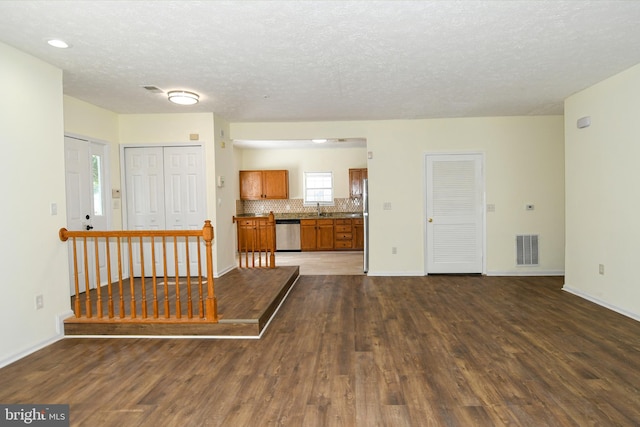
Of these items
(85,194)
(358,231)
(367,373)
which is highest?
(85,194)

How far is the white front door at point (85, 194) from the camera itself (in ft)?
15.2

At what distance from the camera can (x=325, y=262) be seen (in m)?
7.76

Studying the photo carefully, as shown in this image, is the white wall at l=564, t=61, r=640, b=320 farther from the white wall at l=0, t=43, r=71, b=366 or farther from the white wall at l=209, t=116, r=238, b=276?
the white wall at l=0, t=43, r=71, b=366

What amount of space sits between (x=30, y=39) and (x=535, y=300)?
5799mm

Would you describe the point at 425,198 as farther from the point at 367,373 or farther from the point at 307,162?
the point at 307,162

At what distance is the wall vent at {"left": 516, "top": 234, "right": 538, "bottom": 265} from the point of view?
603 cm

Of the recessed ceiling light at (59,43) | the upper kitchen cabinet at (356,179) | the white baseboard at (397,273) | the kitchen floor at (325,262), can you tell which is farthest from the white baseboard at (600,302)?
the recessed ceiling light at (59,43)

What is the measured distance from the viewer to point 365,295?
5.02m

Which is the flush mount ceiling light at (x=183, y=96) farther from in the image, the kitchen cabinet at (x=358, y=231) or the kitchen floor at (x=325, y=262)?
the kitchen cabinet at (x=358, y=231)

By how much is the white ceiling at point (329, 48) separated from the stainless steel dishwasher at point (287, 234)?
14.8 feet

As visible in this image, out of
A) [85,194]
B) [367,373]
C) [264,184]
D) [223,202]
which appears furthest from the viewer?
[264,184]

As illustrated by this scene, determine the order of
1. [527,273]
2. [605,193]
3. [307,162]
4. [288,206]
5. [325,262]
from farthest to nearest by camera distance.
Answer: [288,206], [307,162], [325,262], [527,273], [605,193]

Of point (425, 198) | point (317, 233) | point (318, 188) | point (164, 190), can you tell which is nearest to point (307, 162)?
point (318, 188)

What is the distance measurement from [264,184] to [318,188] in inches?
55.1
